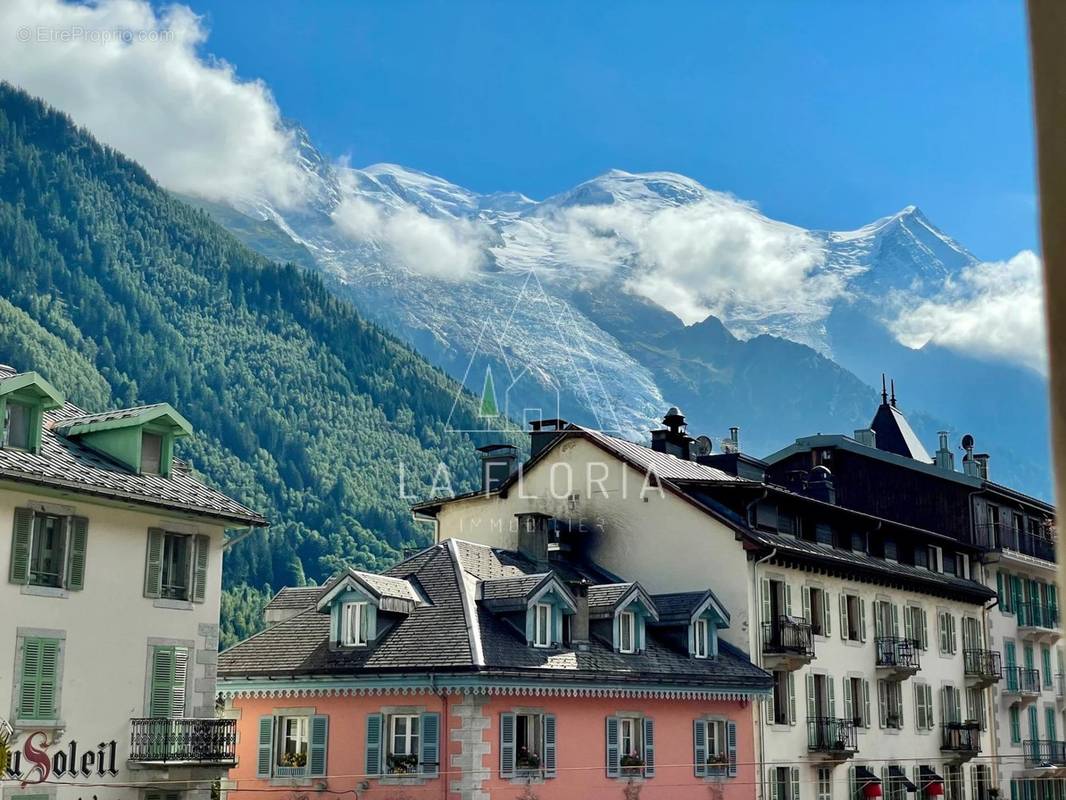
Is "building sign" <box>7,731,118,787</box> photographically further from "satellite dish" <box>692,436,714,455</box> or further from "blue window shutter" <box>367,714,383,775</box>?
"satellite dish" <box>692,436,714,455</box>

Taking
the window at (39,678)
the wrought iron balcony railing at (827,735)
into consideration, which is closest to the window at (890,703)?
the wrought iron balcony railing at (827,735)

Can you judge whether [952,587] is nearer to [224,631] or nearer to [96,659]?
[96,659]

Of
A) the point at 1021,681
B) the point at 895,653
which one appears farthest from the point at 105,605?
the point at 1021,681

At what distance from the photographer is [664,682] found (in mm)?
38938

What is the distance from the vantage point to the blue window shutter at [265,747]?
37156 millimetres

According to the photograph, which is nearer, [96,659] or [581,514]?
[96,659]

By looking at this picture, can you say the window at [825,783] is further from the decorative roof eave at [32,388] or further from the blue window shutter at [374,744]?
the decorative roof eave at [32,388]

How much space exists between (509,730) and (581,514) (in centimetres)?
1196

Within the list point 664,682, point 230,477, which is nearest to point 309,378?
point 230,477

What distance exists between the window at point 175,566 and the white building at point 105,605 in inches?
1.2

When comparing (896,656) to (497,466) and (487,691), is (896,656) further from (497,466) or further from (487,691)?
(487,691)

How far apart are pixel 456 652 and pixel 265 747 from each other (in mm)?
6058

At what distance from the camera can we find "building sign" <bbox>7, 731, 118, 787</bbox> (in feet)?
93.6

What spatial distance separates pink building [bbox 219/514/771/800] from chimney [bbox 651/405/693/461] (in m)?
11.1
